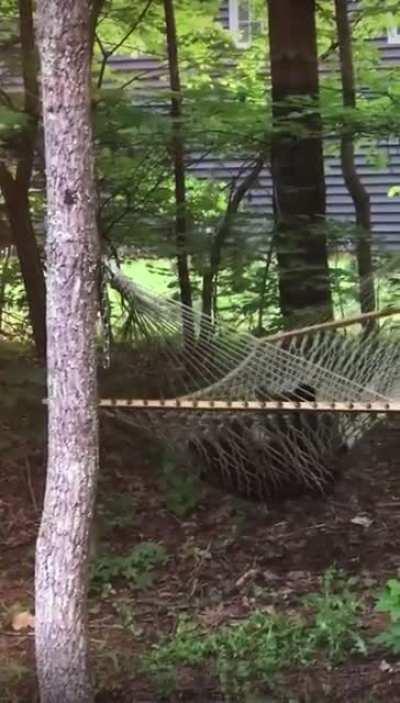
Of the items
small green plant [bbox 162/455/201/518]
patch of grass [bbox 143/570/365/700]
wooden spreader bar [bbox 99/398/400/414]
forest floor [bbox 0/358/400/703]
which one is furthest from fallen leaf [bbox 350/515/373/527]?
wooden spreader bar [bbox 99/398/400/414]

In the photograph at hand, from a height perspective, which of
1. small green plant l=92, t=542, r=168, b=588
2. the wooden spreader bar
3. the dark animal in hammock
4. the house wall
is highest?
the house wall

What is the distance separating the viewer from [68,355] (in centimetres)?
250

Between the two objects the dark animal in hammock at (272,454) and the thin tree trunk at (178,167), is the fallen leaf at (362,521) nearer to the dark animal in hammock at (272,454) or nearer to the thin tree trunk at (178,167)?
the dark animal in hammock at (272,454)

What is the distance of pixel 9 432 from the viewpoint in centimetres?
438

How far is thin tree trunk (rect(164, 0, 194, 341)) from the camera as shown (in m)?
5.11

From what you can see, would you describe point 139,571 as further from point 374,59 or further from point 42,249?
point 374,59

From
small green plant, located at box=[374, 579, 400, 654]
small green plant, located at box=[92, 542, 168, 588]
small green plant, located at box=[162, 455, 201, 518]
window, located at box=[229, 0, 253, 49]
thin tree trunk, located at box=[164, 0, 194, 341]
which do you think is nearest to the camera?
small green plant, located at box=[374, 579, 400, 654]

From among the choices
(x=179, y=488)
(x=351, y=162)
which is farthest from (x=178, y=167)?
(x=179, y=488)

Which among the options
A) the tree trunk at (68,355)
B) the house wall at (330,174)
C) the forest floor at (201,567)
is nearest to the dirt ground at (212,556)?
the forest floor at (201,567)

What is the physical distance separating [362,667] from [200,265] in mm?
2591

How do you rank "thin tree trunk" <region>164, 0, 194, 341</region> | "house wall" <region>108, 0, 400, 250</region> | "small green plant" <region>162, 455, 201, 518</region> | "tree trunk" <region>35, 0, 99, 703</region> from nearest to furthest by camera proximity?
"tree trunk" <region>35, 0, 99, 703</region> < "small green plant" <region>162, 455, 201, 518</region> < "thin tree trunk" <region>164, 0, 194, 341</region> < "house wall" <region>108, 0, 400, 250</region>

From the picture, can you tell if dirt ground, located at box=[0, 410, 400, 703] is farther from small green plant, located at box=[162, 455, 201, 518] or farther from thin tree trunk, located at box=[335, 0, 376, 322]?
thin tree trunk, located at box=[335, 0, 376, 322]

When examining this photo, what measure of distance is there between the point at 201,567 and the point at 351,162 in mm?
2946

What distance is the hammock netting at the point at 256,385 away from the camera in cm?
347
